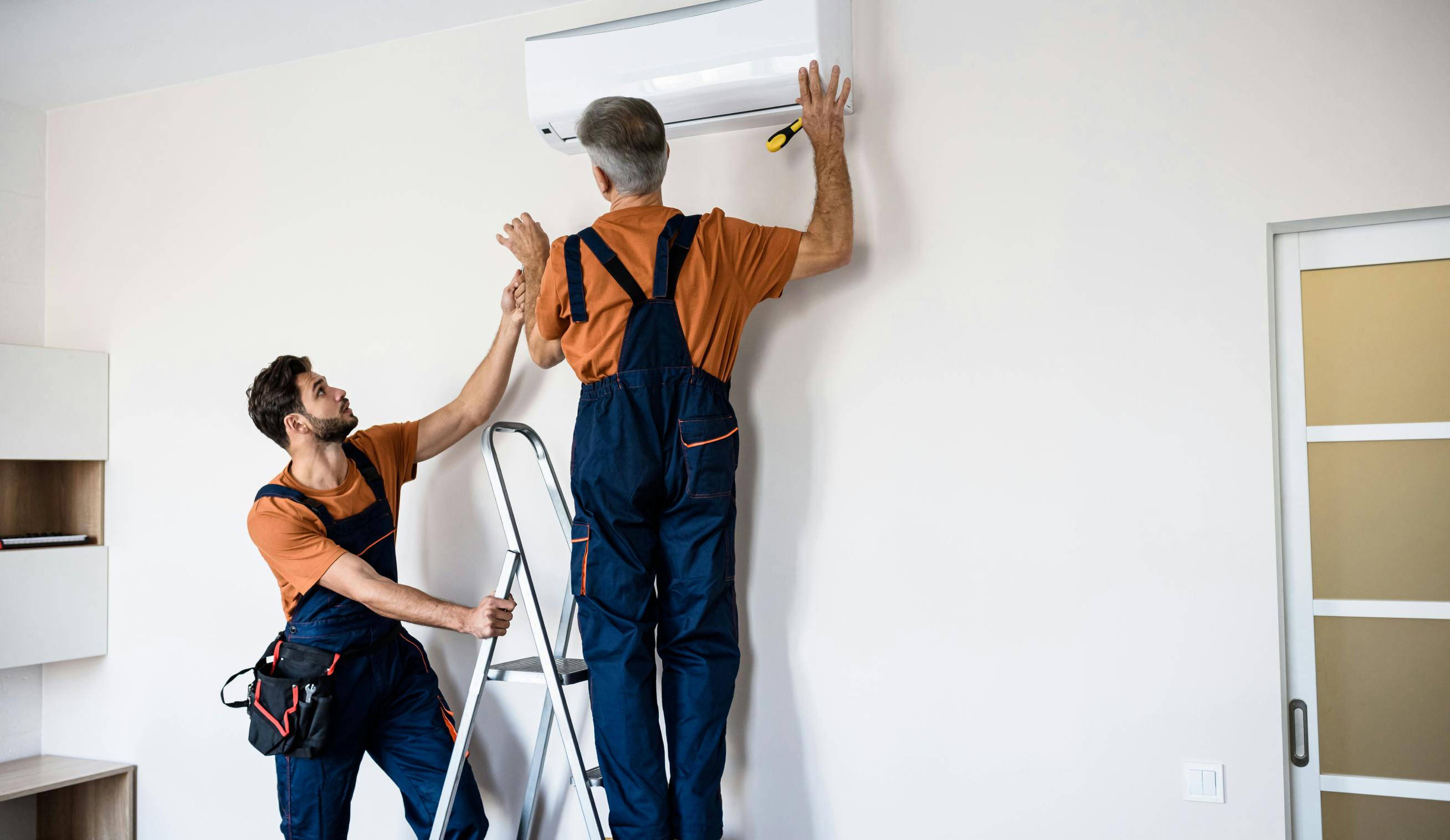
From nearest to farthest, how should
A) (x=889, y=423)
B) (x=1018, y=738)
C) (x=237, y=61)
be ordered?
(x=1018, y=738) < (x=889, y=423) < (x=237, y=61)

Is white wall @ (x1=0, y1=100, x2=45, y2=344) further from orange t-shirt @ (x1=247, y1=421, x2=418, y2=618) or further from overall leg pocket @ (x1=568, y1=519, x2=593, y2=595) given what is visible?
overall leg pocket @ (x1=568, y1=519, x2=593, y2=595)

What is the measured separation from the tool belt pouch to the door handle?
2.16 metres

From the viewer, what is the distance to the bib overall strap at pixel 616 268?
6.55 ft

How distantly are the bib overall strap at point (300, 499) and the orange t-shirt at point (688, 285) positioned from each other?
2.41ft

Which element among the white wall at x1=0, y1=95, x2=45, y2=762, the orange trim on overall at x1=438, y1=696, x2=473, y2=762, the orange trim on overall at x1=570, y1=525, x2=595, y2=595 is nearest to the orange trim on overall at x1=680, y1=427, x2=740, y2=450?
the orange trim on overall at x1=570, y1=525, x2=595, y2=595

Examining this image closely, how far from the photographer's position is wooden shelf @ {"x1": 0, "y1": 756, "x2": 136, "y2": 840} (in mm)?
3080

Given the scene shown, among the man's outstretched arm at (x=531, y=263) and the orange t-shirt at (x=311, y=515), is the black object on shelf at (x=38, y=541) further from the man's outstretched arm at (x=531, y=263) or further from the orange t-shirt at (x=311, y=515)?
the man's outstretched arm at (x=531, y=263)

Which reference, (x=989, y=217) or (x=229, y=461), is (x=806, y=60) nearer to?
(x=989, y=217)

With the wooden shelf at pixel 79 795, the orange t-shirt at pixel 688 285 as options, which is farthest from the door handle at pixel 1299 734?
the wooden shelf at pixel 79 795

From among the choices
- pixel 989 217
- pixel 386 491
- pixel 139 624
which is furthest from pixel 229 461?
pixel 989 217

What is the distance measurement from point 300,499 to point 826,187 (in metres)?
1.46

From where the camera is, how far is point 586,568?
2.02 m

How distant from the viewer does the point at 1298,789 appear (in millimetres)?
2078

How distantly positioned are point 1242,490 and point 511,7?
223cm
